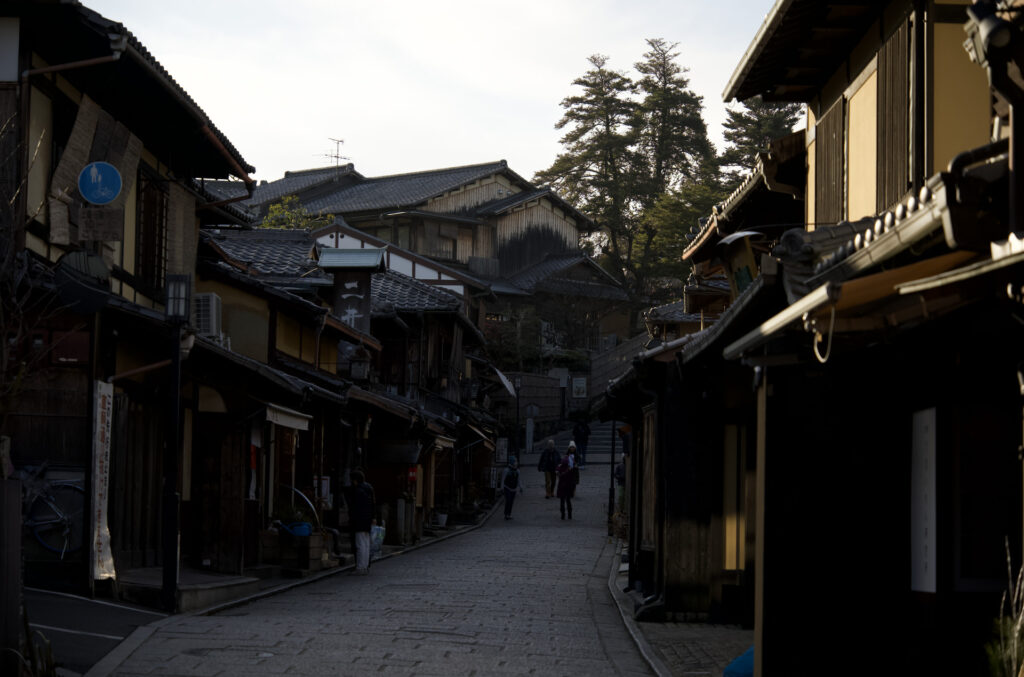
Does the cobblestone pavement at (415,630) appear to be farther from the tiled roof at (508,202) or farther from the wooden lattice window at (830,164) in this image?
the tiled roof at (508,202)

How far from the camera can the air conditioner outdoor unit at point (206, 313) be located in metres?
22.2

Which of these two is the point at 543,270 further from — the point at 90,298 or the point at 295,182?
the point at 90,298

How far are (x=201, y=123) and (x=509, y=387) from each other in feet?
105

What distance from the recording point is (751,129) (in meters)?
63.2

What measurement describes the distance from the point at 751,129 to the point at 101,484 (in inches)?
2062

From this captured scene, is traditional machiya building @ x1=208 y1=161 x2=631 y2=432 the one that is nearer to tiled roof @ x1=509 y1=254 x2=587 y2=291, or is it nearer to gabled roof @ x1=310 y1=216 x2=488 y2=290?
tiled roof @ x1=509 y1=254 x2=587 y2=291

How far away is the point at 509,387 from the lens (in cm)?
5006

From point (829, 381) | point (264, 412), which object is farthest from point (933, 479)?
point (264, 412)

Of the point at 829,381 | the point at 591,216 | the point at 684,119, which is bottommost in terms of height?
the point at 829,381

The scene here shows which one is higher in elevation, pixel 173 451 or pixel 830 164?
pixel 830 164

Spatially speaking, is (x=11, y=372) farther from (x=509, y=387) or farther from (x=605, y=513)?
(x=509, y=387)

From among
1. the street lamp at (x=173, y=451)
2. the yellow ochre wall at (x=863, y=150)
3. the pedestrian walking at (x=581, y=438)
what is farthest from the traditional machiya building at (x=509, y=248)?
the yellow ochre wall at (x=863, y=150)

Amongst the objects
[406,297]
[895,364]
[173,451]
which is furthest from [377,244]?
[895,364]

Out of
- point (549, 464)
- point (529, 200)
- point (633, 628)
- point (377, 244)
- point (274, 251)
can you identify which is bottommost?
point (633, 628)
